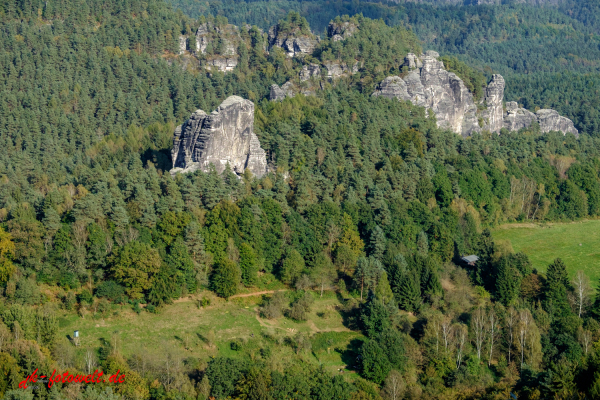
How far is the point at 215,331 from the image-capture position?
197 feet

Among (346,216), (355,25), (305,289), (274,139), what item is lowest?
(305,289)

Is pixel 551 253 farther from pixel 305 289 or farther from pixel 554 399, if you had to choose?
pixel 554 399

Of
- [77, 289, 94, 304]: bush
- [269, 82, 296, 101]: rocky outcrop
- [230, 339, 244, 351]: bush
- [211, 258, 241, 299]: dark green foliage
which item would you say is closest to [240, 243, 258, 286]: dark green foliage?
[211, 258, 241, 299]: dark green foliage

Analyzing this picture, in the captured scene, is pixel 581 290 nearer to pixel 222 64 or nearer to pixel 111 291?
pixel 111 291

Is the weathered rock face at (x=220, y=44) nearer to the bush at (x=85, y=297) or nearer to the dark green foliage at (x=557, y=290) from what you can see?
the bush at (x=85, y=297)

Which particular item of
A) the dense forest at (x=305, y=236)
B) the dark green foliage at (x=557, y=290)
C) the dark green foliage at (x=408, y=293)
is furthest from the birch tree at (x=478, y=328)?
the dark green foliage at (x=557, y=290)

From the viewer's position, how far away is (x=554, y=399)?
4659 centimetres

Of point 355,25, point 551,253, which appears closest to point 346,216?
point 551,253

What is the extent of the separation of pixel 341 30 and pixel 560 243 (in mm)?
60451

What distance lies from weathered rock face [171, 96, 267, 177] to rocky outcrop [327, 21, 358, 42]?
49294 mm

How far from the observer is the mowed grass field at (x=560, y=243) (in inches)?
3051

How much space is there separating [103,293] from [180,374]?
48.0ft

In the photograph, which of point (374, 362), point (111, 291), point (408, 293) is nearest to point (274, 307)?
point (374, 362)

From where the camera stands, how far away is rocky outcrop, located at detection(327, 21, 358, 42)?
12412cm
